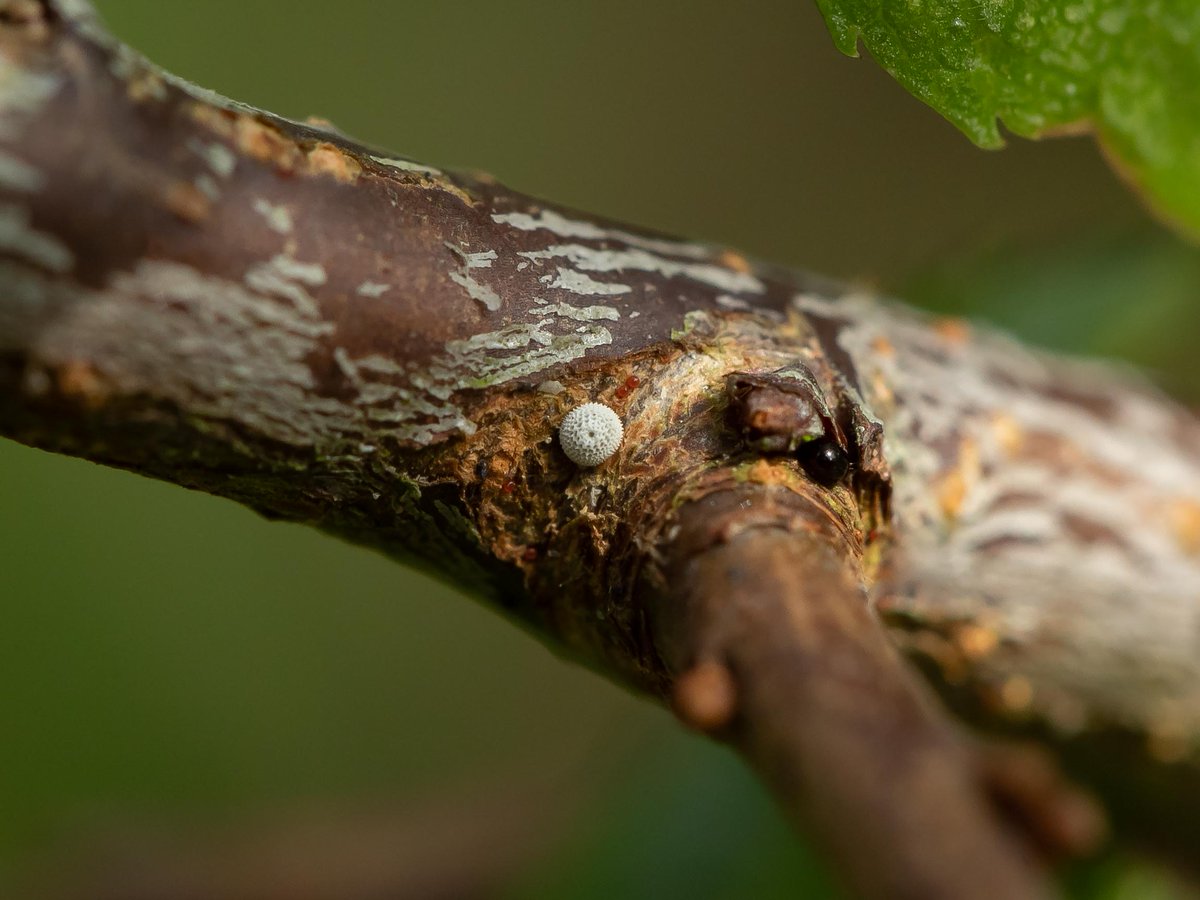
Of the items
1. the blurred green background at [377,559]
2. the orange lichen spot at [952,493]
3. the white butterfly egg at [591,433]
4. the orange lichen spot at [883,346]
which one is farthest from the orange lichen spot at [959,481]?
the blurred green background at [377,559]

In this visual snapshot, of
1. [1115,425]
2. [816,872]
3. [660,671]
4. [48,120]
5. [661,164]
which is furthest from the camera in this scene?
[661,164]

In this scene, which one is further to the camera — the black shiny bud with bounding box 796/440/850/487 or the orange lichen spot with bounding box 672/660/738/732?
the black shiny bud with bounding box 796/440/850/487

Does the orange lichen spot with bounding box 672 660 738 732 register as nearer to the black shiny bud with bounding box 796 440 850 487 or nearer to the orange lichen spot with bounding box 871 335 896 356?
the black shiny bud with bounding box 796 440 850 487

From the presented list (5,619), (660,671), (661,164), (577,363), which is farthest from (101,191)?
(661,164)

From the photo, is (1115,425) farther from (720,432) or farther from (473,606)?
(473,606)

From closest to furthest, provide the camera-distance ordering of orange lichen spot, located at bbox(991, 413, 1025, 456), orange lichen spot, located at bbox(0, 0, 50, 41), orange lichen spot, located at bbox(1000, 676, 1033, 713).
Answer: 1. orange lichen spot, located at bbox(0, 0, 50, 41)
2. orange lichen spot, located at bbox(991, 413, 1025, 456)
3. orange lichen spot, located at bbox(1000, 676, 1033, 713)

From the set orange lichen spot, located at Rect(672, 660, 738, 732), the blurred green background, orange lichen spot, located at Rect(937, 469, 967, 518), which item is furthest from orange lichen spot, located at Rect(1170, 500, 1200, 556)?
the blurred green background

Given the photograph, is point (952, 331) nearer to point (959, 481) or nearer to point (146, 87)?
point (959, 481)

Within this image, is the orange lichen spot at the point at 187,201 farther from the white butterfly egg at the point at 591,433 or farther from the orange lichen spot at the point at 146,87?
the white butterfly egg at the point at 591,433
